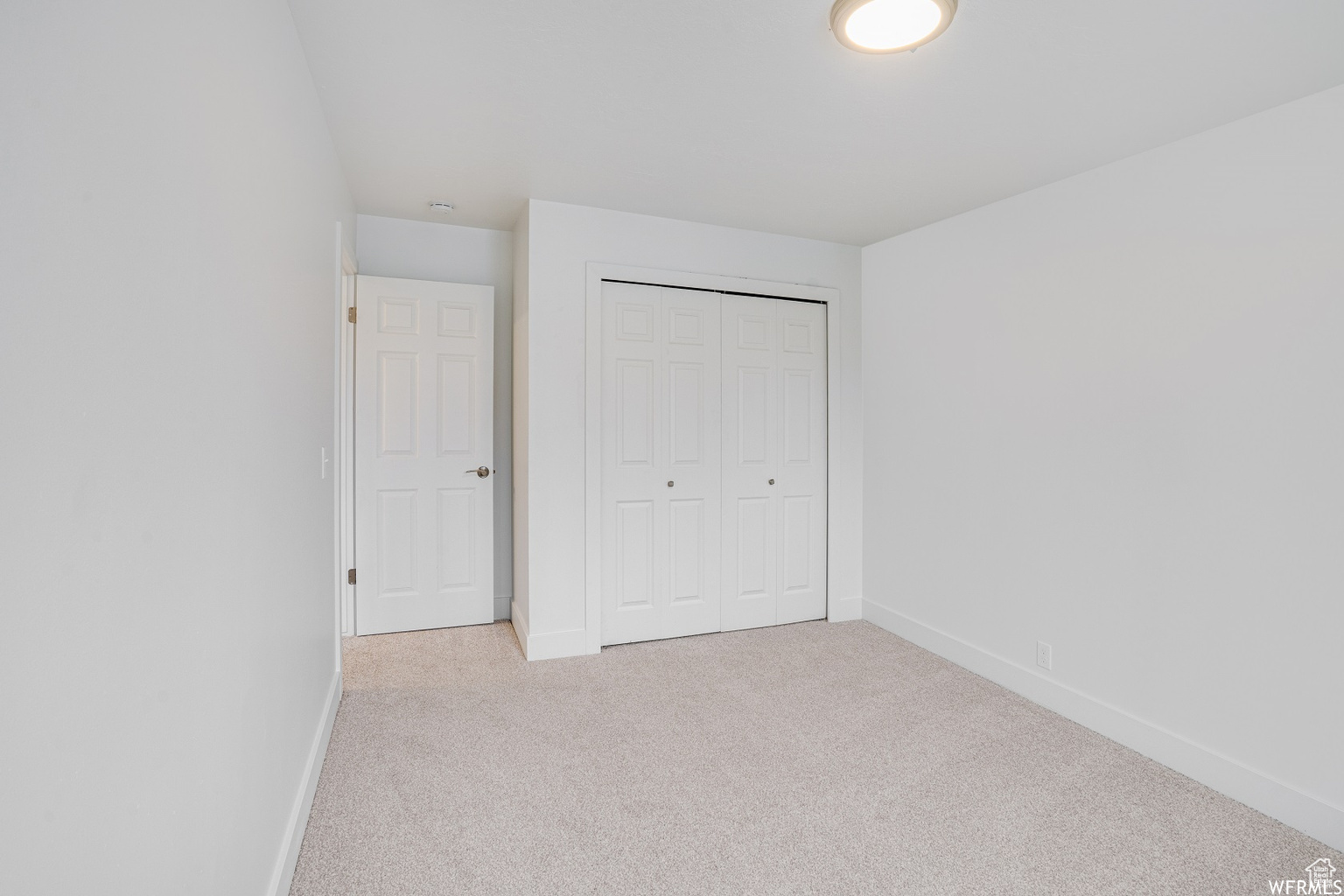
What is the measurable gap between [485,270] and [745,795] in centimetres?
319

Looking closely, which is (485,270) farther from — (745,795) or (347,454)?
(745,795)

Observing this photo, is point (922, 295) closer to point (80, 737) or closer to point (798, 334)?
point (798, 334)

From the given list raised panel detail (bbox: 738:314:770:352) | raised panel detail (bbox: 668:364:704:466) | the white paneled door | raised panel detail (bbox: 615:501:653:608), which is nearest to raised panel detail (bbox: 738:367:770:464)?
raised panel detail (bbox: 738:314:770:352)

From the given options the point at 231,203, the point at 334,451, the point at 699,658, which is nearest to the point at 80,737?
the point at 231,203

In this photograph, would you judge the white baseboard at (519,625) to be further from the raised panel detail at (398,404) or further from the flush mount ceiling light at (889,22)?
the flush mount ceiling light at (889,22)

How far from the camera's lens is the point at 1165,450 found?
2.55 meters

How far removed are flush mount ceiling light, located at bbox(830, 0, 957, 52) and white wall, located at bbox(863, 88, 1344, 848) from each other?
4.53ft

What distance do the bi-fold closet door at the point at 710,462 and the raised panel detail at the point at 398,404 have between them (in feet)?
3.67

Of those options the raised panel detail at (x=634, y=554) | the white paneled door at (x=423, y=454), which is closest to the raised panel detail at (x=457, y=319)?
the white paneled door at (x=423, y=454)

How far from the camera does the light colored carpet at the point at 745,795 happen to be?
1.87m

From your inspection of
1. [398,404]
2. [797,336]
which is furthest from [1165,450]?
[398,404]

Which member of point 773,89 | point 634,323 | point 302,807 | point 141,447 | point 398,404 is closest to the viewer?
point 141,447

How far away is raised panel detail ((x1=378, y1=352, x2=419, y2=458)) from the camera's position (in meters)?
3.76

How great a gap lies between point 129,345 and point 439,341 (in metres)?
3.08
